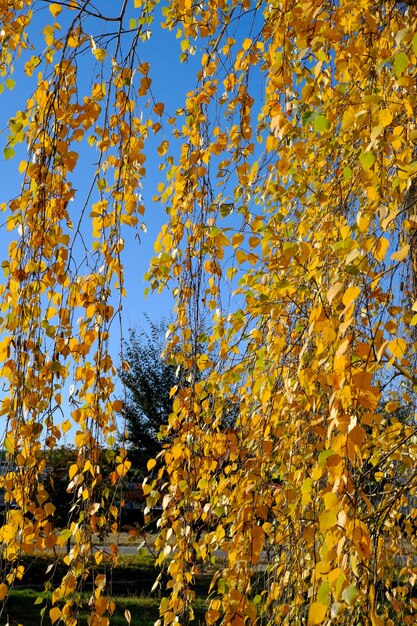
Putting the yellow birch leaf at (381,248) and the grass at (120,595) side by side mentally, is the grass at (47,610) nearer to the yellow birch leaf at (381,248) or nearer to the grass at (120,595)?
the grass at (120,595)

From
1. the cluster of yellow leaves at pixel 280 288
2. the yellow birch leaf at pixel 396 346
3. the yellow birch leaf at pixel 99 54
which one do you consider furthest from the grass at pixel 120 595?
the yellow birch leaf at pixel 396 346

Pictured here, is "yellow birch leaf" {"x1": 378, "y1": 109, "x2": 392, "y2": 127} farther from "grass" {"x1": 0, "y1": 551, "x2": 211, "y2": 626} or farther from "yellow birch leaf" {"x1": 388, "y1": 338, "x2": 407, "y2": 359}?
"grass" {"x1": 0, "y1": 551, "x2": 211, "y2": 626}

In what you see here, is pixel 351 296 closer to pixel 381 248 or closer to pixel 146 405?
pixel 381 248

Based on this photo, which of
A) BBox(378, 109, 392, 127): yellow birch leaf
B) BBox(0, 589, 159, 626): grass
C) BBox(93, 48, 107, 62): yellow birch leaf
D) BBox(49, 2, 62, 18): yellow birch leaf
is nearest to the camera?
BBox(378, 109, 392, 127): yellow birch leaf

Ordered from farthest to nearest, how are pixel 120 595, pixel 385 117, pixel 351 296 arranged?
pixel 120 595
pixel 385 117
pixel 351 296

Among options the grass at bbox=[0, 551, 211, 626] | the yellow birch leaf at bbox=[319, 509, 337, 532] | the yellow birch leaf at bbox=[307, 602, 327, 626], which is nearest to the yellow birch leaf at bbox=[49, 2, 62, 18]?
the yellow birch leaf at bbox=[319, 509, 337, 532]

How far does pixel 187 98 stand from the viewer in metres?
2.33

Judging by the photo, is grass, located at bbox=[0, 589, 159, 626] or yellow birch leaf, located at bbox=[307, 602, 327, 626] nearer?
yellow birch leaf, located at bbox=[307, 602, 327, 626]

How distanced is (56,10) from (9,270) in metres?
0.77

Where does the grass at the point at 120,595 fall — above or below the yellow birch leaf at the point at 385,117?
below

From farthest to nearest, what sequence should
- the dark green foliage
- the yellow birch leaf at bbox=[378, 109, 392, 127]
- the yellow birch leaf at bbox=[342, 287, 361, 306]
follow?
the dark green foliage
the yellow birch leaf at bbox=[378, 109, 392, 127]
the yellow birch leaf at bbox=[342, 287, 361, 306]

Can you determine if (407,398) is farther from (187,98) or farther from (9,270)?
(9,270)

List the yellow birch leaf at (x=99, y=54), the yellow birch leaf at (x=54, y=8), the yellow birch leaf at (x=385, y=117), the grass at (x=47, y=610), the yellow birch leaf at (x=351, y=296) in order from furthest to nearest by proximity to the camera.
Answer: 1. the grass at (x=47, y=610)
2. the yellow birch leaf at (x=54, y=8)
3. the yellow birch leaf at (x=99, y=54)
4. the yellow birch leaf at (x=385, y=117)
5. the yellow birch leaf at (x=351, y=296)

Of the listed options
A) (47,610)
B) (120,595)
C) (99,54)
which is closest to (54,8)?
(99,54)
